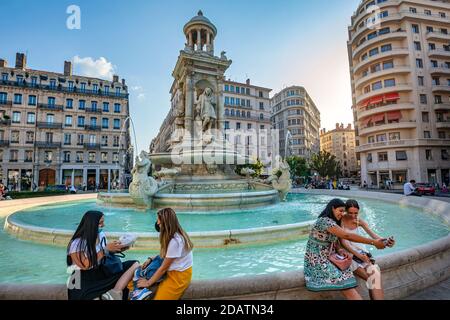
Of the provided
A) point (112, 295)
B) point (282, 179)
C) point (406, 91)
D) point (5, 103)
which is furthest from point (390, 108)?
point (5, 103)

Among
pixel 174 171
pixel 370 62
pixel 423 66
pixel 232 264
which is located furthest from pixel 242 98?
pixel 232 264

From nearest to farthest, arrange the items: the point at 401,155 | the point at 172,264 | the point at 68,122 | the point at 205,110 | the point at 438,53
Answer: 1. the point at 172,264
2. the point at 205,110
3. the point at 401,155
4. the point at 438,53
5. the point at 68,122

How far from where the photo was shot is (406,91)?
35.0m

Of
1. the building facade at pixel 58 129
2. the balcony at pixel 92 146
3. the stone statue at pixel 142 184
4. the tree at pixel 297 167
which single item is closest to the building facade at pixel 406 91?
the tree at pixel 297 167

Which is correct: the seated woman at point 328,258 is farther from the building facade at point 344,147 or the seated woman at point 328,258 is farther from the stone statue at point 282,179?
the building facade at point 344,147

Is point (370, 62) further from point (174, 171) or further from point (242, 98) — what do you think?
point (174, 171)

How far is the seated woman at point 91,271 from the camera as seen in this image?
209 cm

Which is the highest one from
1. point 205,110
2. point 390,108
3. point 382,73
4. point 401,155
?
point 382,73

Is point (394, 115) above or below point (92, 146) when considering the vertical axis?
above

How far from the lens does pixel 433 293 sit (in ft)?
9.93

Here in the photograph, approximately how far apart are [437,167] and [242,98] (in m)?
35.2

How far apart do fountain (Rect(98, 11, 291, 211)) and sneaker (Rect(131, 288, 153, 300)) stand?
240 inches

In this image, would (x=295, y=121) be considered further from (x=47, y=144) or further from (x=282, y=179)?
(x=282, y=179)

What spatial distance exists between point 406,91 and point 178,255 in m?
44.7
